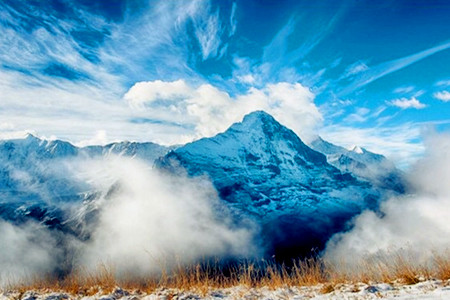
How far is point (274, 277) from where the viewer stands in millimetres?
11516

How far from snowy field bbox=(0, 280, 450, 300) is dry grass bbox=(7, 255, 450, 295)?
1.21ft

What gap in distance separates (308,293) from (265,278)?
8.77ft

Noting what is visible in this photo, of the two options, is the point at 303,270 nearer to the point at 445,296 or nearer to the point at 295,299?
the point at 295,299

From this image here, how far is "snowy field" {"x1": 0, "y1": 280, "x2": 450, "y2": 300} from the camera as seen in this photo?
306 inches

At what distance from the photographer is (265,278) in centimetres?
1202

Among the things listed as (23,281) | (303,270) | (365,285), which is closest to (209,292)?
(303,270)

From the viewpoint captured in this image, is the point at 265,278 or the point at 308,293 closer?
the point at 308,293

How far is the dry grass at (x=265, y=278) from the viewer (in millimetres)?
9773

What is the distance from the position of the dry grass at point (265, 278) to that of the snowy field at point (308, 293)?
0.37 m

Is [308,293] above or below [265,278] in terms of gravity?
below

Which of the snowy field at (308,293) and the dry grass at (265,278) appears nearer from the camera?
the snowy field at (308,293)

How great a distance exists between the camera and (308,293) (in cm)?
955

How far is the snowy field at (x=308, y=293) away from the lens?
777cm

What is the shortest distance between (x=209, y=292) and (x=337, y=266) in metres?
4.56
